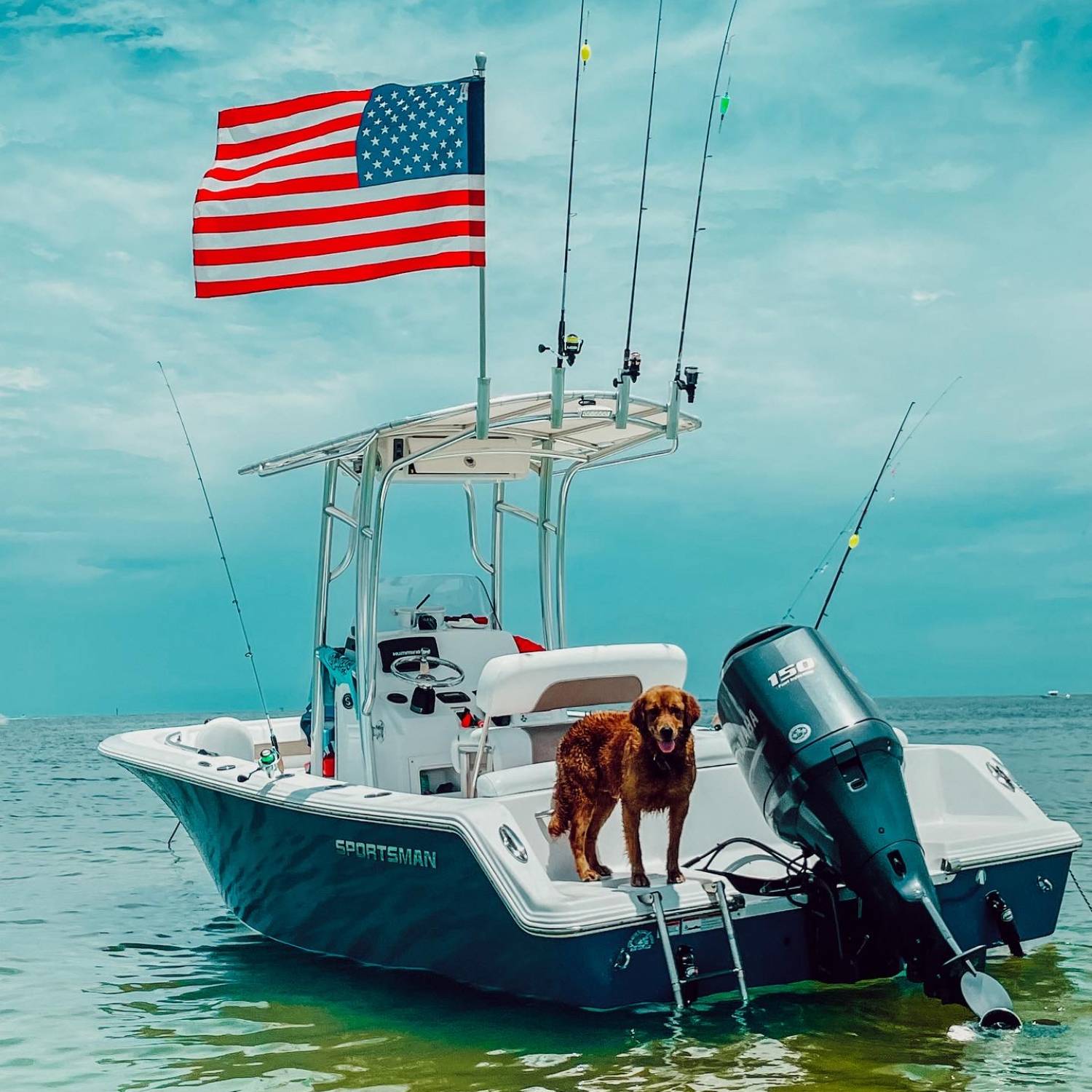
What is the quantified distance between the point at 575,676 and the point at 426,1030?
1575 mm

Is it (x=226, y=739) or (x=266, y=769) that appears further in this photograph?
(x=226, y=739)

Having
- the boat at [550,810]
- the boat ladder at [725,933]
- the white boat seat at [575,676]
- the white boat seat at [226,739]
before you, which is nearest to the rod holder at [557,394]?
the boat at [550,810]

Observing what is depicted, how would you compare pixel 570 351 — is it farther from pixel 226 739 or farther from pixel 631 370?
pixel 226 739

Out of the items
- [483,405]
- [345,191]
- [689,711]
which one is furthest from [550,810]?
[345,191]

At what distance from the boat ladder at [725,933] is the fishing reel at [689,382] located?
2438 millimetres

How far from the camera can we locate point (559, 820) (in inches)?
213

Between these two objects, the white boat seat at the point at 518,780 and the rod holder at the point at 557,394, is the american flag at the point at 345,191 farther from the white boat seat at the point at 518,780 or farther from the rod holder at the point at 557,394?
the white boat seat at the point at 518,780

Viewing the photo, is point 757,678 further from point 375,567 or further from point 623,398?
point 375,567

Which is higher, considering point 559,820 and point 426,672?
point 426,672

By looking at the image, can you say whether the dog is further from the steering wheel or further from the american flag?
the american flag

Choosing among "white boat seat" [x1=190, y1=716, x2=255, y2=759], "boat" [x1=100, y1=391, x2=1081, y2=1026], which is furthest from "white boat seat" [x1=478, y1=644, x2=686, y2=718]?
"white boat seat" [x1=190, y1=716, x2=255, y2=759]

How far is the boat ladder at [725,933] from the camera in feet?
15.4

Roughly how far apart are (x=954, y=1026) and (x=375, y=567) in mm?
3318

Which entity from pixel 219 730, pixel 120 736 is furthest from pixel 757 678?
pixel 120 736
